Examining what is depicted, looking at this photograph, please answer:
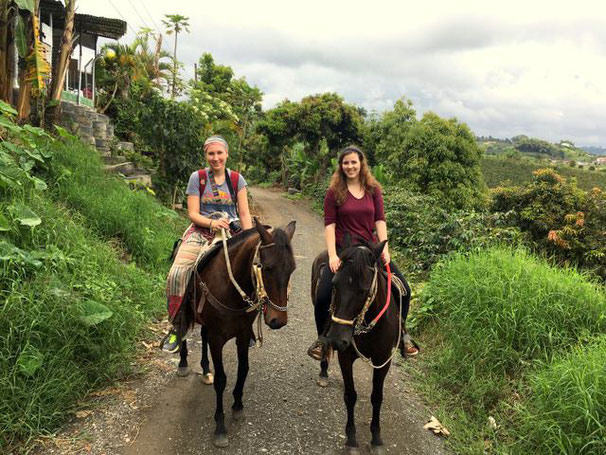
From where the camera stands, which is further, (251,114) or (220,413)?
(251,114)

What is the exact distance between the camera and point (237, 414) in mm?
3578

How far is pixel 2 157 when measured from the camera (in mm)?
5023

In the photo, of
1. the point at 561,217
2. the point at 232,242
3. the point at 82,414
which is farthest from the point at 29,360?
the point at 561,217

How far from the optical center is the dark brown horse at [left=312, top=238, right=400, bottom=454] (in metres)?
2.69

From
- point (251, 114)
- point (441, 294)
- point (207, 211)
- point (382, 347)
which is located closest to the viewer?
point (382, 347)

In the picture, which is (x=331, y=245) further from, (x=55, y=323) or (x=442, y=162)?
(x=442, y=162)

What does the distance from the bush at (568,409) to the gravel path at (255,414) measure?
826 mm

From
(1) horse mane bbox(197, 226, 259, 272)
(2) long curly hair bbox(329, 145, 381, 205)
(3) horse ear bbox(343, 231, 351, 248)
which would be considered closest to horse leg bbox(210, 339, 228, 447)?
(1) horse mane bbox(197, 226, 259, 272)

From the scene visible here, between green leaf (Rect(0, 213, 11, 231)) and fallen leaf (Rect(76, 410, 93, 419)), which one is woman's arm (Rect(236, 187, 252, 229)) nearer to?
fallen leaf (Rect(76, 410, 93, 419))

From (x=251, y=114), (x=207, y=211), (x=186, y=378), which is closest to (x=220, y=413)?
(x=186, y=378)

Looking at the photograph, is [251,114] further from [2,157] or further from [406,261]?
[2,157]

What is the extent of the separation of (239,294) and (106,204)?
→ 440cm

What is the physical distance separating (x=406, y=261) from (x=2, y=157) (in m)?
7.79

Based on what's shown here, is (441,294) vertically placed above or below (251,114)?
below
